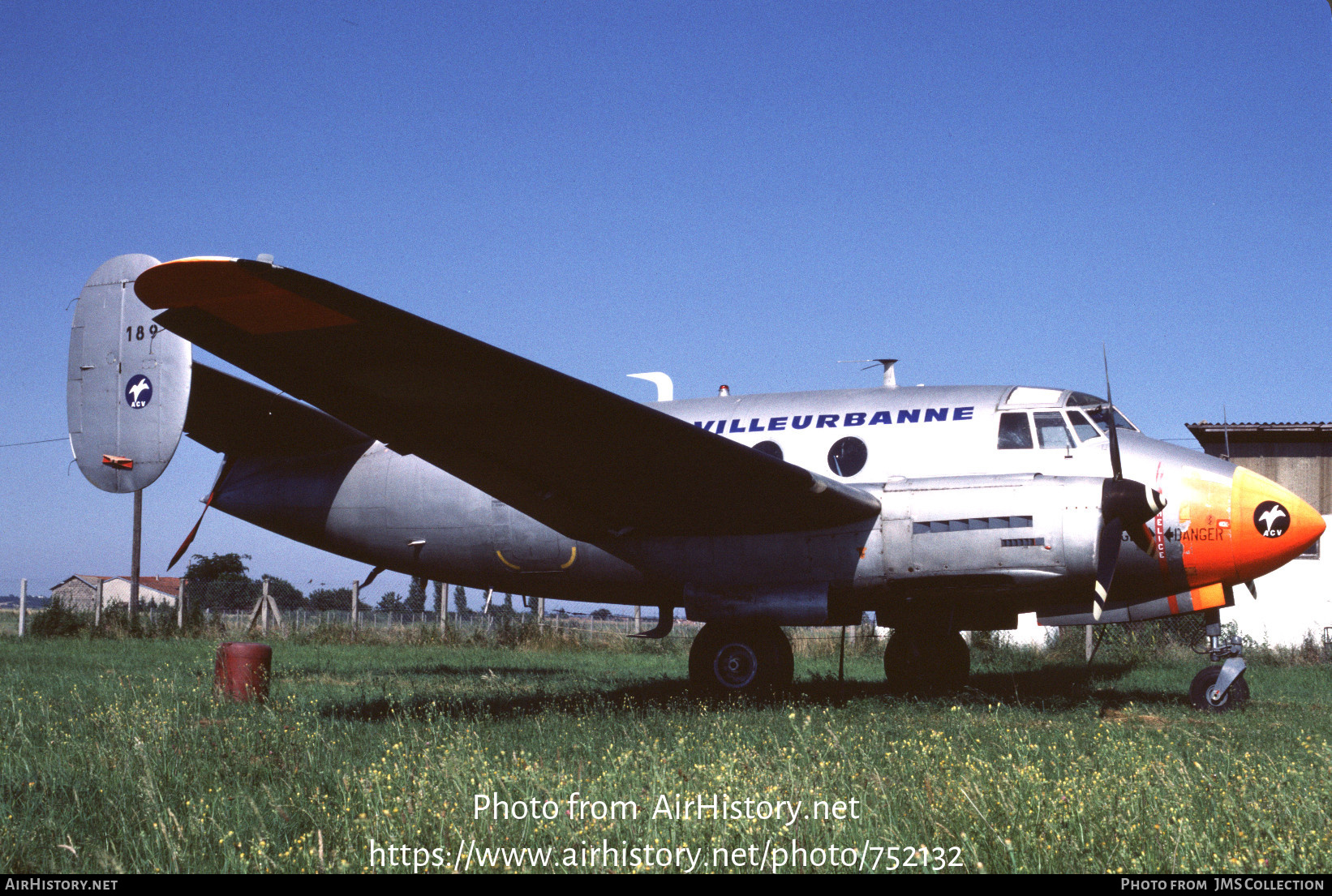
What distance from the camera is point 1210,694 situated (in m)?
Answer: 11.4

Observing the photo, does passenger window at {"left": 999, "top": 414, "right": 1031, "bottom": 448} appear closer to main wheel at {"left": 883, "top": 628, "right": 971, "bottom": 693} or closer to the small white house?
main wheel at {"left": 883, "top": 628, "right": 971, "bottom": 693}

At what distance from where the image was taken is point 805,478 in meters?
10.2

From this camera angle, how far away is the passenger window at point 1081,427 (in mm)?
11430

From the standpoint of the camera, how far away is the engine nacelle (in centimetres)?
1216

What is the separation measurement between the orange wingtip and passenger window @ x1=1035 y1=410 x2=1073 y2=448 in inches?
311

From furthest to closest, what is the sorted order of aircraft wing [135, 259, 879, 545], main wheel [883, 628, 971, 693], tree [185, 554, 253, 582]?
tree [185, 554, 253, 582]
main wheel [883, 628, 971, 693]
aircraft wing [135, 259, 879, 545]

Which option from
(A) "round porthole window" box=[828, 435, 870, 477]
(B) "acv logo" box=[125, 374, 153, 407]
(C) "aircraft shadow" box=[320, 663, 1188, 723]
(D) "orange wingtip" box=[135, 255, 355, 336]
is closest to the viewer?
(D) "orange wingtip" box=[135, 255, 355, 336]

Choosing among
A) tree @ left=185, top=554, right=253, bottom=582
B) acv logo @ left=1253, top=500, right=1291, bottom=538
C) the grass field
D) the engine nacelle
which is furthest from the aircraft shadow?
tree @ left=185, top=554, right=253, bottom=582

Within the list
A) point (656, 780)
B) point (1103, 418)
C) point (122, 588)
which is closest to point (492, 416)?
point (656, 780)

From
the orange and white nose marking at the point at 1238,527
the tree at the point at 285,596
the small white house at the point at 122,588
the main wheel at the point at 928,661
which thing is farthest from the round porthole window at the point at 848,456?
the small white house at the point at 122,588

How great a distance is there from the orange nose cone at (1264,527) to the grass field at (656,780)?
5.74ft

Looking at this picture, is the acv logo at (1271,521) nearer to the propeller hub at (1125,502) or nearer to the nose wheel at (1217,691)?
the propeller hub at (1125,502)
